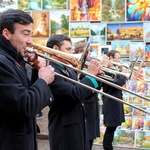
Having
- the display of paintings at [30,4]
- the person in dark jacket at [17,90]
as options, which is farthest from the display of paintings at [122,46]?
the person in dark jacket at [17,90]

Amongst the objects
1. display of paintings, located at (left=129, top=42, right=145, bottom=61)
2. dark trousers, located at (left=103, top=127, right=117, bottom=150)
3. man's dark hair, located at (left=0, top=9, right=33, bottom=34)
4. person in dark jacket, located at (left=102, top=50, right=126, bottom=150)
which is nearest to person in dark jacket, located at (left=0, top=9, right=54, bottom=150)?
man's dark hair, located at (left=0, top=9, right=33, bottom=34)

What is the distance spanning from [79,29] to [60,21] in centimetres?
38

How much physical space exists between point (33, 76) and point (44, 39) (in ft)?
10.2

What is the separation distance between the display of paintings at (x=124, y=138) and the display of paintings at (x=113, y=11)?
199 centimetres

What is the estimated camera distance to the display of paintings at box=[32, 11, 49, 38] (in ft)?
16.9

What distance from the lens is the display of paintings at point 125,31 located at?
4805 millimetres

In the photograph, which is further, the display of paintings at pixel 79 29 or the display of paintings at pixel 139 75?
the display of paintings at pixel 79 29

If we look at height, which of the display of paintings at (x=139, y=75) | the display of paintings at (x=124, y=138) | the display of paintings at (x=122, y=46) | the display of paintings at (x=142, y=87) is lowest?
the display of paintings at (x=124, y=138)

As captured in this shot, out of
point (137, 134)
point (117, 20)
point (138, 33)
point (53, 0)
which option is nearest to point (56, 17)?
point (53, 0)

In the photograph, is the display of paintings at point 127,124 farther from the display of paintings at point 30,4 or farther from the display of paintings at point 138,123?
the display of paintings at point 30,4

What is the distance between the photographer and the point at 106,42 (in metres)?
4.98

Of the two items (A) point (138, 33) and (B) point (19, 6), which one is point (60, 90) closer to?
(A) point (138, 33)

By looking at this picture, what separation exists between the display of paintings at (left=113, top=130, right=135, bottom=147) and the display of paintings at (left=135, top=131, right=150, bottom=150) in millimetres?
87

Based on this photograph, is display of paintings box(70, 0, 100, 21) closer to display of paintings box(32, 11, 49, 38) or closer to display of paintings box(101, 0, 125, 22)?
display of paintings box(101, 0, 125, 22)
